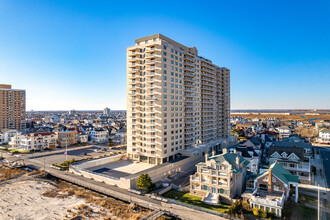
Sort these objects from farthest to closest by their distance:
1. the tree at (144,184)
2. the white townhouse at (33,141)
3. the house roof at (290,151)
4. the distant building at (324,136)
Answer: the distant building at (324,136)
the white townhouse at (33,141)
the house roof at (290,151)
the tree at (144,184)

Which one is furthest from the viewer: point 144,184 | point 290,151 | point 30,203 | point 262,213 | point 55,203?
point 290,151

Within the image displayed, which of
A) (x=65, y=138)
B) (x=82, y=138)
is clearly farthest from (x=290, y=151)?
(x=82, y=138)

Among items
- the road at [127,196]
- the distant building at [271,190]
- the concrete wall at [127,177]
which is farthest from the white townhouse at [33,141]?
the distant building at [271,190]

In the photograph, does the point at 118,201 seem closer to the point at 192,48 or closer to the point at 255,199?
the point at 255,199

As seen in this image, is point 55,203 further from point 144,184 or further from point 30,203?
point 144,184

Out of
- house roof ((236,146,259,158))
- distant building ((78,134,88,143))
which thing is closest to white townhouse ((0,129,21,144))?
distant building ((78,134,88,143))

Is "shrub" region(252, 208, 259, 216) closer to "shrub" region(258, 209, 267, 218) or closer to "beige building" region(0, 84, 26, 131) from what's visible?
"shrub" region(258, 209, 267, 218)

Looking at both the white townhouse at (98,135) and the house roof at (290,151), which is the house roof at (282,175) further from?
the white townhouse at (98,135)
